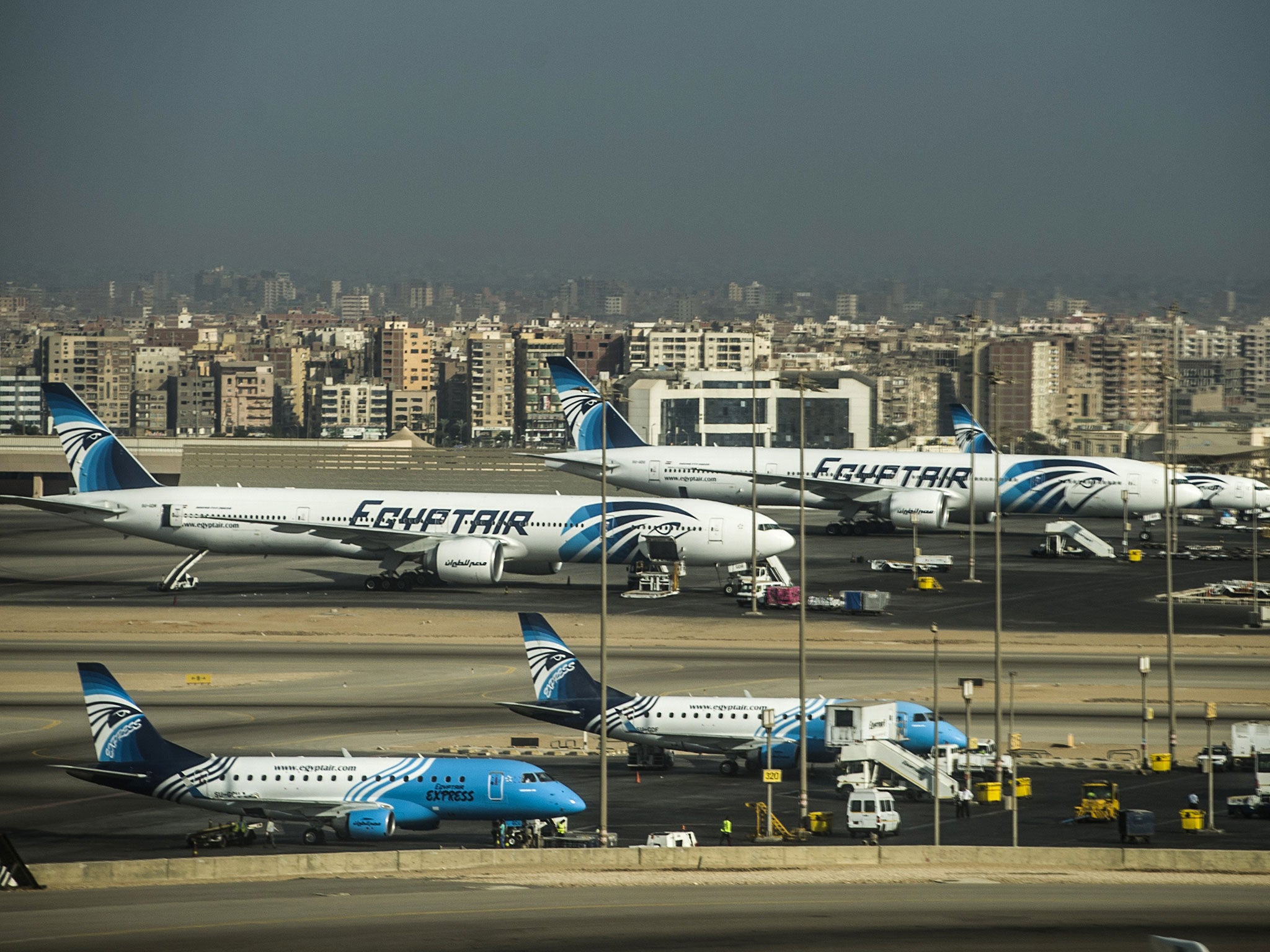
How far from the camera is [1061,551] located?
10162 cm

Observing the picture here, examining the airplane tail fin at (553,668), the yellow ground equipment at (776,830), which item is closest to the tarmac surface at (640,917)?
the yellow ground equipment at (776,830)

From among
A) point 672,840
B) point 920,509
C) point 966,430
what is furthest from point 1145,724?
point 966,430

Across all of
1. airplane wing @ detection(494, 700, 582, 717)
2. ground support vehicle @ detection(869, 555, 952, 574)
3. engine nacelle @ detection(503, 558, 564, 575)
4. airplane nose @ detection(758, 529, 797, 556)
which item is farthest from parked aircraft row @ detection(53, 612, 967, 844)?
ground support vehicle @ detection(869, 555, 952, 574)

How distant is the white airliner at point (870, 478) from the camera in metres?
106

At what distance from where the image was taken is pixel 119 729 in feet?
135

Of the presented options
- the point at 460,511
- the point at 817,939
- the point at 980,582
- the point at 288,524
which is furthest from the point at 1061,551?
the point at 817,939

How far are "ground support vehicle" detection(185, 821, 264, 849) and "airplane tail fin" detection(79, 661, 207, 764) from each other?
2646 millimetres

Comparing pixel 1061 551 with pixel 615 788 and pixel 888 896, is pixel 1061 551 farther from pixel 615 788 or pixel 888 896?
pixel 888 896

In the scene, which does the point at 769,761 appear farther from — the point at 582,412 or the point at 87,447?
the point at 582,412

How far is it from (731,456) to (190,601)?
4442 cm

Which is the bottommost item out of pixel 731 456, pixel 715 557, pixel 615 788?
pixel 615 788

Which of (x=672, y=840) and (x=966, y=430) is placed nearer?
(x=672, y=840)

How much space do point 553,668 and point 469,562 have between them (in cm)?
3344

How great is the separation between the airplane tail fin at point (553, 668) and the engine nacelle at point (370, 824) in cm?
1040
